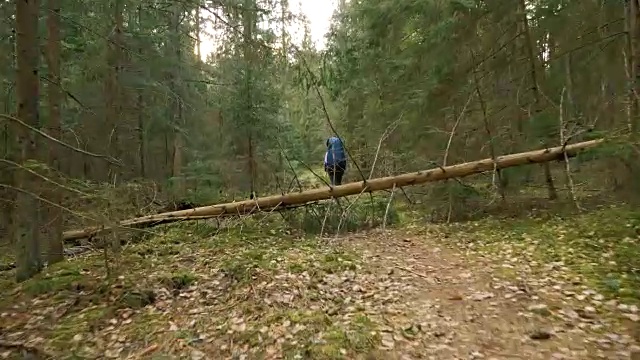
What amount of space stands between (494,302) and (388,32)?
25.8 feet

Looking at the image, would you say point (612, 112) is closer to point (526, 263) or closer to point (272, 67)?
point (526, 263)

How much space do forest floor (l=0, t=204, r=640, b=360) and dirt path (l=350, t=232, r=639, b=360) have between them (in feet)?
0.06

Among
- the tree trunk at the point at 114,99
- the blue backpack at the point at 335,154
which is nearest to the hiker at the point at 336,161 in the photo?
the blue backpack at the point at 335,154

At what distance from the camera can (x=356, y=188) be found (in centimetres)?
826

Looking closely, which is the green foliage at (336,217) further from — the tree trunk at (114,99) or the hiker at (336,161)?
the tree trunk at (114,99)

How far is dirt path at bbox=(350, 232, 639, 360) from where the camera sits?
12.9 feet

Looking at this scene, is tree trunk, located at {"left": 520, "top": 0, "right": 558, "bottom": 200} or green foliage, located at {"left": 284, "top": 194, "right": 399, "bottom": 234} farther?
green foliage, located at {"left": 284, "top": 194, "right": 399, "bottom": 234}

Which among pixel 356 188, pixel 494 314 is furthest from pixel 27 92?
pixel 494 314

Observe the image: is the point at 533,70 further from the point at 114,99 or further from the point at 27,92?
the point at 114,99

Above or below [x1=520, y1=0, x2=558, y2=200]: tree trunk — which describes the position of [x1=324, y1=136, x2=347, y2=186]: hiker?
below

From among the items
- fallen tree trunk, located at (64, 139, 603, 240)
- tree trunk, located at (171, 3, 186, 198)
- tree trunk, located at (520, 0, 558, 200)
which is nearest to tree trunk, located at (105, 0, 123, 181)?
tree trunk, located at (171, 3, 186, 198)

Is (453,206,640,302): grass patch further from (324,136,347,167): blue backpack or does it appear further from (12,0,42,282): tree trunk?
(12,0,42,282): tree trunk

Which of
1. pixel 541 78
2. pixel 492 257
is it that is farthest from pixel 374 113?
pixel 492 257

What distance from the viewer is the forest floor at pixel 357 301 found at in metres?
4.15
